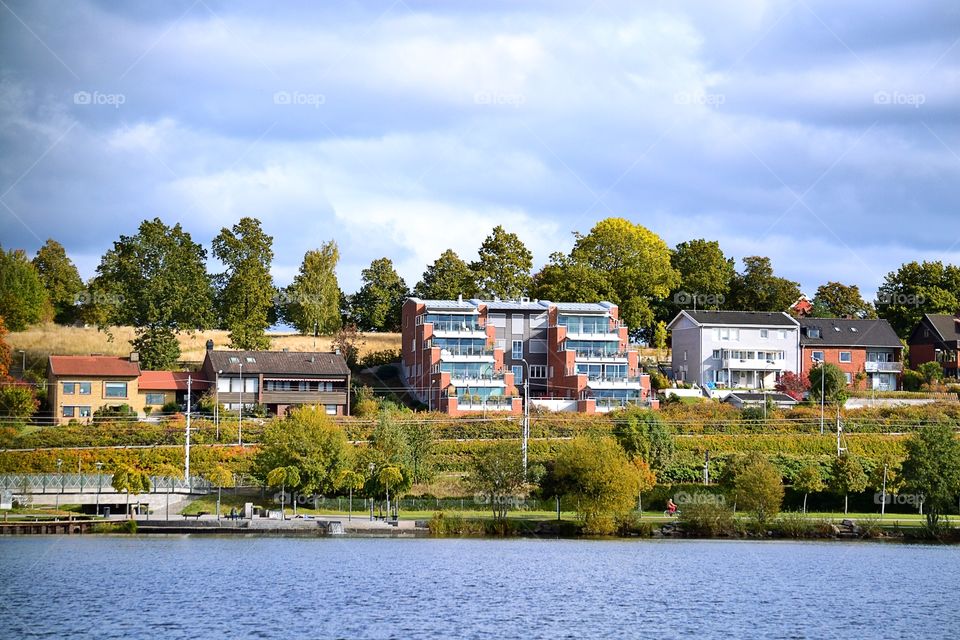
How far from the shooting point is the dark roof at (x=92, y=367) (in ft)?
320

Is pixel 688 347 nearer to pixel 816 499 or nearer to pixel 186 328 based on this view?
pixel 816 499

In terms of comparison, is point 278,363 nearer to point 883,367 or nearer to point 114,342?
point 114,342

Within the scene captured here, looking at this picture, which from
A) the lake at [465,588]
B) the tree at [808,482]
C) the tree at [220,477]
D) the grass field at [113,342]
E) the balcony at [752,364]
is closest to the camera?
the lake at [465,588]

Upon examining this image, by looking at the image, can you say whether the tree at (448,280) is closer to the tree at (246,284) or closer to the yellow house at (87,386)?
the tree at (246,284)

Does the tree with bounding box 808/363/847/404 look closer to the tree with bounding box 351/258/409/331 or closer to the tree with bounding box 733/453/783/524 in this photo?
the tree with bounding box 733/453/783/524

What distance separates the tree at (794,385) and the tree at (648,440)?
27569 millimetres

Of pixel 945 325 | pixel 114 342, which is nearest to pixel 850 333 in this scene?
pixel 945 325

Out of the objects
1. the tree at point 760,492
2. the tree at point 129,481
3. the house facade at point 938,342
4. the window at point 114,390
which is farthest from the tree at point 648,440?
the house facade at point 938,342

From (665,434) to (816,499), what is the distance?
37.4ft

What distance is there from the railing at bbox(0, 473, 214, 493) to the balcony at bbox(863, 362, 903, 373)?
7047 cm

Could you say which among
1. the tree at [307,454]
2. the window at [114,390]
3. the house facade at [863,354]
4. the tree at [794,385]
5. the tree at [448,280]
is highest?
the tree at [448,280]

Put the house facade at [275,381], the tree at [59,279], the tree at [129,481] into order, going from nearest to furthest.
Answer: the tree at [129,481] → the house facade at [275,381] → the tree at [59,279]

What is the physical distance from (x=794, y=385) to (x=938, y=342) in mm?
19942

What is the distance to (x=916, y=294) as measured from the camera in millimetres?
129125
